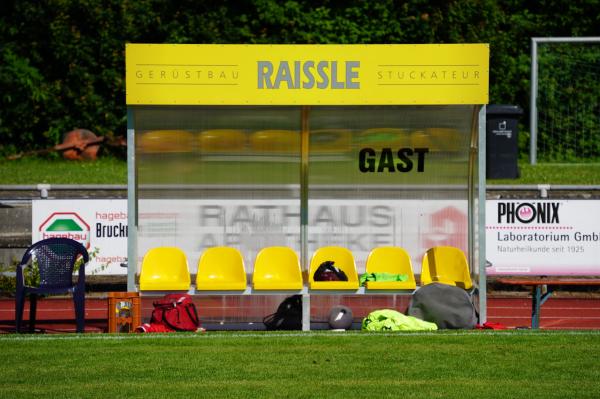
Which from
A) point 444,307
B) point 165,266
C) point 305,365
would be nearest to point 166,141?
point 165,266

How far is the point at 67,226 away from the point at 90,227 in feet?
1.03

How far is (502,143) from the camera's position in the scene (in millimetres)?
20812

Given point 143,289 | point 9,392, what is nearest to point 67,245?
point 143,289

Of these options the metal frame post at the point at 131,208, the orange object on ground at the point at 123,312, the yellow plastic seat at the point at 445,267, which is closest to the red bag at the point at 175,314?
the orange object on ground at the point at 123,312

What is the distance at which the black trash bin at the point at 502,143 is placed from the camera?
20594 millimetres

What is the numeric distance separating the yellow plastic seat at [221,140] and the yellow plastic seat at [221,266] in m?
1.15

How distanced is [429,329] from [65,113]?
1554cm

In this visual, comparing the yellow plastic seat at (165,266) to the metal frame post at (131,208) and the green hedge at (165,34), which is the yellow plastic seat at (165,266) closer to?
the metal frame post at (131,208)

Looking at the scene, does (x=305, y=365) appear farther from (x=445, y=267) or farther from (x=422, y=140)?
(x=422, y=140)

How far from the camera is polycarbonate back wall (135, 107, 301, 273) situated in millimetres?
12852

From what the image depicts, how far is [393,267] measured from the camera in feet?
42.1

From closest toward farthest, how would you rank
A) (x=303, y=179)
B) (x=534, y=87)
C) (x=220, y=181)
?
(x=220, y=181), (x=303, y=179), (x=534, y=87)

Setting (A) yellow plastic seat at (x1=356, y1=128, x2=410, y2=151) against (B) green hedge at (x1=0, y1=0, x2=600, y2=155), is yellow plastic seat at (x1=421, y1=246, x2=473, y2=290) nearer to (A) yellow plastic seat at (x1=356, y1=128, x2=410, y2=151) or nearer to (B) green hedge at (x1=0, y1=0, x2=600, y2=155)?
(A) yellow plastic seat at (x1=356, y1=128, x2=410, y2=151)

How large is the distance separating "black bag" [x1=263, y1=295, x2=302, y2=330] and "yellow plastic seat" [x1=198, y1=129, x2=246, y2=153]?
1.85 metres
